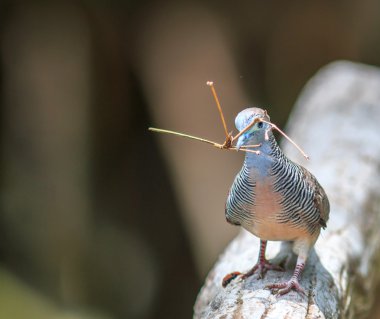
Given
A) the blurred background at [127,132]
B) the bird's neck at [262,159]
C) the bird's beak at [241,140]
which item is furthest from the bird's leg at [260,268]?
the blurred background at [127,132]

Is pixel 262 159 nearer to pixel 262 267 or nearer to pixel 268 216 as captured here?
pixel 268 216

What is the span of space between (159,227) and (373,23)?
10.1 ft

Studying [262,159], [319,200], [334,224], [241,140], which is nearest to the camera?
[241,140]

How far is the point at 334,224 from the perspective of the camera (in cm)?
370

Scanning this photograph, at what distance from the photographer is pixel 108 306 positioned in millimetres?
6035

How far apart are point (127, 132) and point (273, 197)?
12.7ft

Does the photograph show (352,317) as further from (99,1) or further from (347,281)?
(99,1)

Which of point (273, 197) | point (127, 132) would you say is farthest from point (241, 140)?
point (127, 132)

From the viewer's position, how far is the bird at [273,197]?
2.57 meters

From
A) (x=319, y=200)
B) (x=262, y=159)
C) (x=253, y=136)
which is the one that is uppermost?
(x=253, y=136)

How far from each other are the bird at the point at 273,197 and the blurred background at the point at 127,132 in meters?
3.18

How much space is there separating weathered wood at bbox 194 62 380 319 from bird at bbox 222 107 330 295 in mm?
155

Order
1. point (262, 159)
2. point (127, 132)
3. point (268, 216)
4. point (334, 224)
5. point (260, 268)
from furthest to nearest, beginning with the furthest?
point (127, 132) < point (334, 224) < point (260, 268) < point (268, 216) < point (262, 159)

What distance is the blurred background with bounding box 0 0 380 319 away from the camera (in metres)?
5.88
